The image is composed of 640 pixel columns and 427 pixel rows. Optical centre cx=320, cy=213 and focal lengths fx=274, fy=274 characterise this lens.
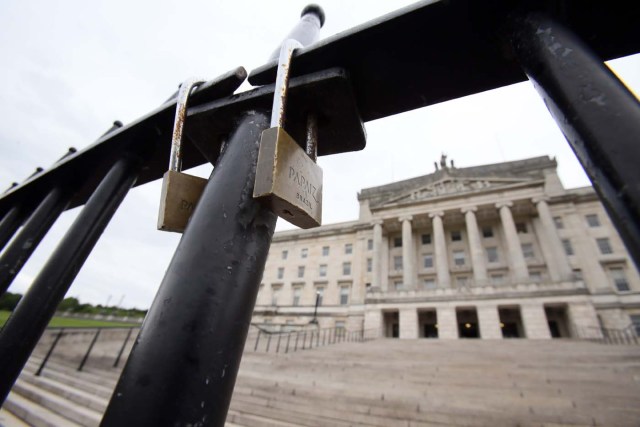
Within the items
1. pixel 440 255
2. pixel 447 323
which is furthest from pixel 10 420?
pixel 440 255

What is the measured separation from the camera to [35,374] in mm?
6867

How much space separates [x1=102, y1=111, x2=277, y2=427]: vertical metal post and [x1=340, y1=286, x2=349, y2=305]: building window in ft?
119

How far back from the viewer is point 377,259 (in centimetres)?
3319

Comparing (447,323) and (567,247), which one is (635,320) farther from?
(447,323)

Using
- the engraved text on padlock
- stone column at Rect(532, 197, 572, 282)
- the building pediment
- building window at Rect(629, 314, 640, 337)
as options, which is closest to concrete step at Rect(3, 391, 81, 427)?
the engraved text on padlock

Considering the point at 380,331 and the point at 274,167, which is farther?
the point at 380,331

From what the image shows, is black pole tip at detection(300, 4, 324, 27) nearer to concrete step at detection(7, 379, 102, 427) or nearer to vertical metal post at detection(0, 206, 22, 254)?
vertical metal post at detection(0, 206, 22, 254)

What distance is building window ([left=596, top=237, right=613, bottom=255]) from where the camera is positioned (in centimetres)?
2816

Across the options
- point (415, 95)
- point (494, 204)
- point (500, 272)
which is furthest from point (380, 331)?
point (415, 95)

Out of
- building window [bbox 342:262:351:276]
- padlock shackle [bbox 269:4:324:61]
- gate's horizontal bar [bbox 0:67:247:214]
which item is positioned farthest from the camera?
building window [bbox 342:262:351:276]

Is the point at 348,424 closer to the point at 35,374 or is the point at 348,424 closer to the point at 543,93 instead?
the point at 543,93

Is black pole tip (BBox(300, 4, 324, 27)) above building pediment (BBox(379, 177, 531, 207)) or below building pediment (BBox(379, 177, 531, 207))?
below

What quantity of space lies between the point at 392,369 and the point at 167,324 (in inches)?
382

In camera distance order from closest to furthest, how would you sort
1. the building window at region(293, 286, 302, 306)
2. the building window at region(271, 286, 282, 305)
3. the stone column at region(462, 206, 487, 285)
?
the stone column at region(462, 206, 487, 285)
the building window at region(293, 286, 302, 306)
the building window at region(271, 286, 282, 305)
